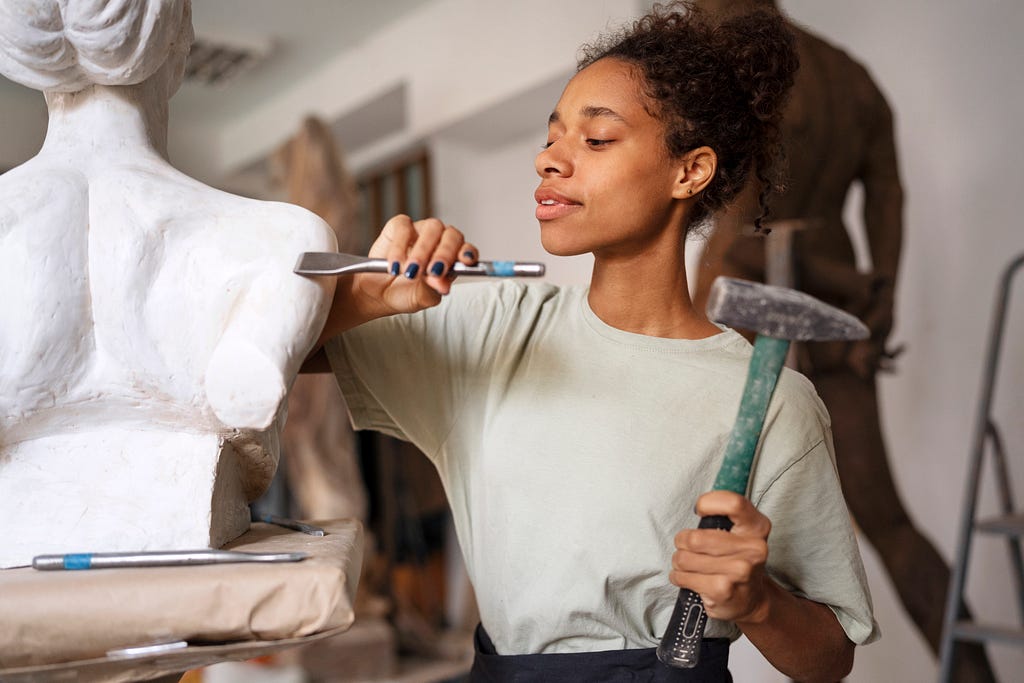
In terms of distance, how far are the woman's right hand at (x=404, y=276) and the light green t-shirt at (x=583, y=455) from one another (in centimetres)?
10

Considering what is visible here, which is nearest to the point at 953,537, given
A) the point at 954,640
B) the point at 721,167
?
the point at 954,640

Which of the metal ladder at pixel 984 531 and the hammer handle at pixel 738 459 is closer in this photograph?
the hammer handle at pixel 738 459

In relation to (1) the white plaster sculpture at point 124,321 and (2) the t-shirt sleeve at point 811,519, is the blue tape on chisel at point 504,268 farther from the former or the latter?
(2) the t-shirt sleeve at point 811,519

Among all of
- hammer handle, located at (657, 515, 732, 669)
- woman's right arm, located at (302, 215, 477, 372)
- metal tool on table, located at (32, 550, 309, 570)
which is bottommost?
hammer handle, located at (657, 515, 732, 669)

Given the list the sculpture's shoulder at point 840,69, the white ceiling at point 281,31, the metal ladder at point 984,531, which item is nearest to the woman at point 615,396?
the metal ladder at point 984,531

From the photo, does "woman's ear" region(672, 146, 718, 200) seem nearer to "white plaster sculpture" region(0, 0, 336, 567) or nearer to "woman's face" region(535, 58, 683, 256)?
"woman's face" region(535, 58, 683, 256)

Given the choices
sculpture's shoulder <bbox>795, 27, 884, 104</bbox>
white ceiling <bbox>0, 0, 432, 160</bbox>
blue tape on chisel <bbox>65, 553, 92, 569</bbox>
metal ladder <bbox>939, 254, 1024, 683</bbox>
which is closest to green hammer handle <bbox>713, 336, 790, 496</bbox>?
blue tape on chisel <bbox>65, 553, 92, 569</bbox>

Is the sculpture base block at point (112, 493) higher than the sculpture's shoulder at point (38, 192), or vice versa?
the sculpture's shoulder at point (38, 192)

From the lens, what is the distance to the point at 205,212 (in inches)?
32.0

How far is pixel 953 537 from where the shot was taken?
2.71 m

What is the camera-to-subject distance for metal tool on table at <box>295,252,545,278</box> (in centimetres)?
75

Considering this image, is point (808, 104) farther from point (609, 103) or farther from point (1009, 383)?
point (609, 103)

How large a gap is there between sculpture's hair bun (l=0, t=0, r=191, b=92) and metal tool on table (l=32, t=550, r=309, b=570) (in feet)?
1.32

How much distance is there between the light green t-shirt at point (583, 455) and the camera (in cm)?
90
